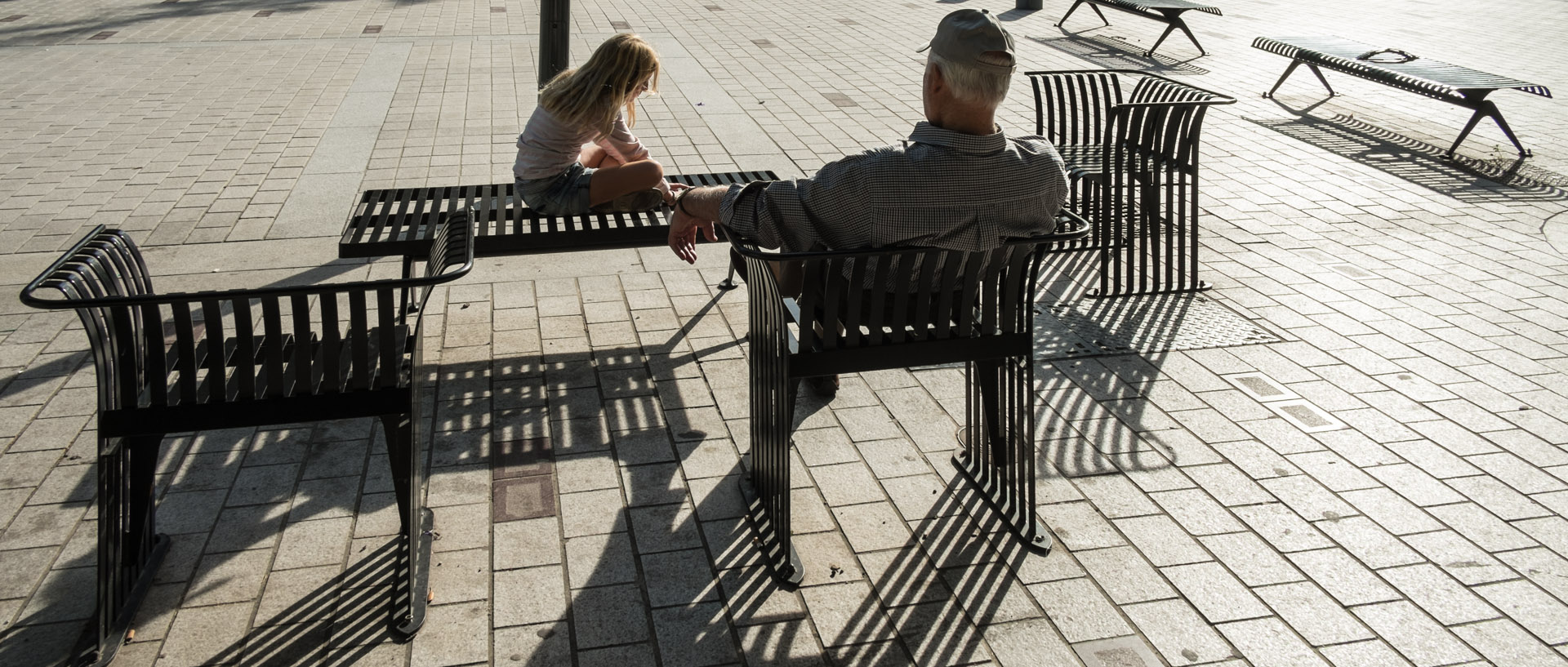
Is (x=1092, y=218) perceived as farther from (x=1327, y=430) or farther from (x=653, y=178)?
(x=653, y=178)

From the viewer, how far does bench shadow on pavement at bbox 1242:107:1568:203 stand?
762 cm

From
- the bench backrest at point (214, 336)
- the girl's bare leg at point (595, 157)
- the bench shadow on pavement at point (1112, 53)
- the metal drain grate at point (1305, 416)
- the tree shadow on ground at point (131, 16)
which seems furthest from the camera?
the tree shadow on ground at point (131, 16)

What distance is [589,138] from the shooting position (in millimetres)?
4695

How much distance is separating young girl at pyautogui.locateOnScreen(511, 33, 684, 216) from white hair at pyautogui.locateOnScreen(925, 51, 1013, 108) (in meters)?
1.65

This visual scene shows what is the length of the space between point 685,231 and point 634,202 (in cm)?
107

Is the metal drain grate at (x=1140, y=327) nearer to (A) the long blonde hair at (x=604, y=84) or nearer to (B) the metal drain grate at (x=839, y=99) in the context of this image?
(A) the long blonde hair at (x=604, y=84)

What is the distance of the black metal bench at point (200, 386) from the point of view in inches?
114

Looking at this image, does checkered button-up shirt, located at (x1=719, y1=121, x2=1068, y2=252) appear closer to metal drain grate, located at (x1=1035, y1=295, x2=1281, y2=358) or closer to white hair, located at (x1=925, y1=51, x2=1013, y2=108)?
white hair, located at (x1=925, y1=51, x2=1013, y2=108)

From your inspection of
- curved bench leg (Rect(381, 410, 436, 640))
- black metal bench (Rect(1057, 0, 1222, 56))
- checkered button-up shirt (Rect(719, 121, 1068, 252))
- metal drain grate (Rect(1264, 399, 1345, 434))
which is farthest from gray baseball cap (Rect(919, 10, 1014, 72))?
black metal bench (Rect(1057, 0, 1222, 56))

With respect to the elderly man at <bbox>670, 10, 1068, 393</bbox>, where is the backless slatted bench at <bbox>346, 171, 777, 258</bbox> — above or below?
below

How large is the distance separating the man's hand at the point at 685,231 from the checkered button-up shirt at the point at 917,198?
38cm

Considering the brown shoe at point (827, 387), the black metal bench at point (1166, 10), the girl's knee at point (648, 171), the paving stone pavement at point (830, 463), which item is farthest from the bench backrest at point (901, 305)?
the black metal bench at point (1166, 10)

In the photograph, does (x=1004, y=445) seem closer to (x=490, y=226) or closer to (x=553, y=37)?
(x=490, y=226)

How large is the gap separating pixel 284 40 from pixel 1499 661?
12.8 m
